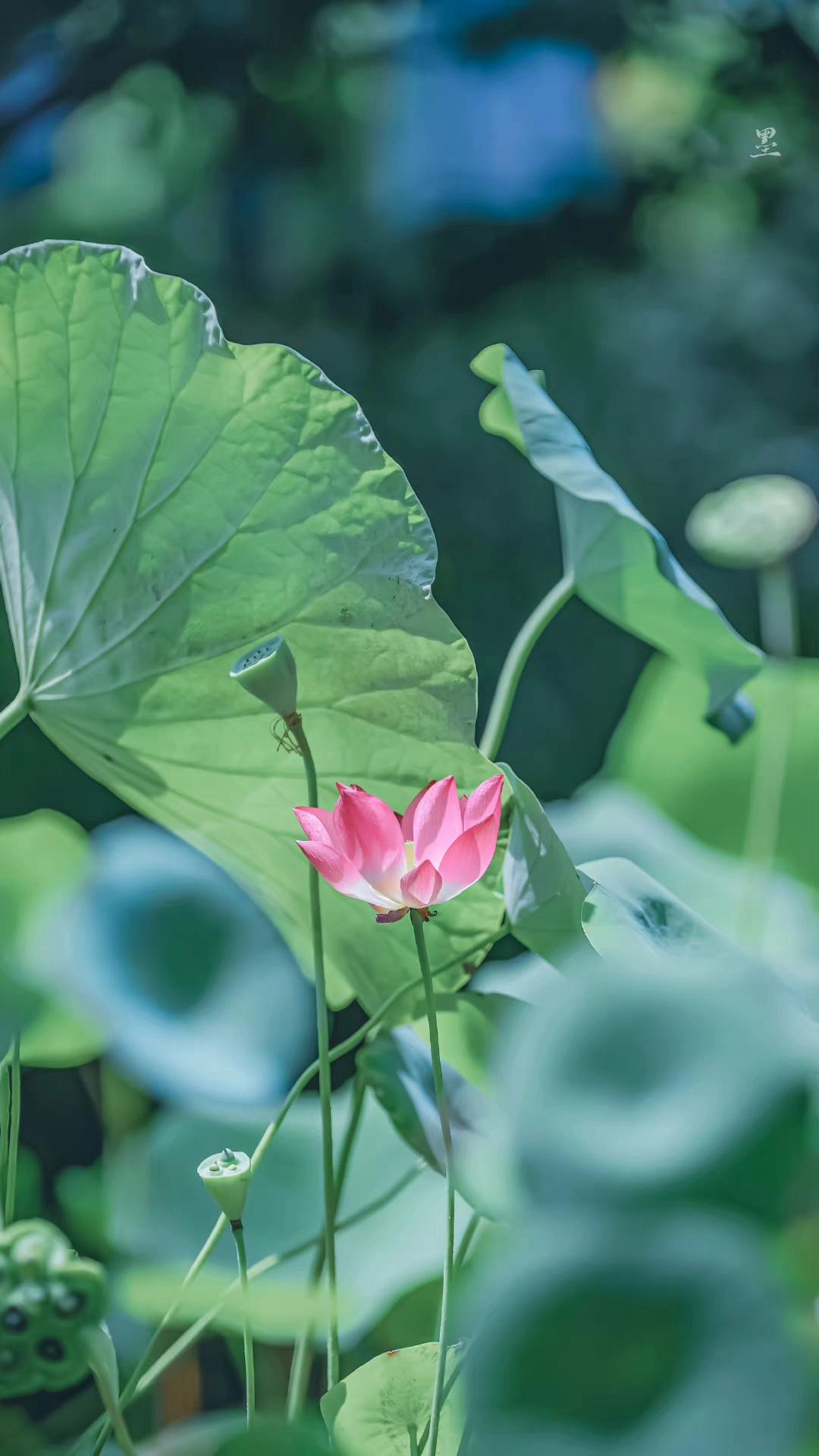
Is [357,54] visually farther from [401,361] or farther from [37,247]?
[37,247]

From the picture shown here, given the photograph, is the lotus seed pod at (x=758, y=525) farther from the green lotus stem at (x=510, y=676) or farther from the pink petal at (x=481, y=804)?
the pink petal at (x=481, y=804)

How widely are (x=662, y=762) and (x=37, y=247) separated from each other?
410mm

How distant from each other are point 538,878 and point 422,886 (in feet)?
0.20

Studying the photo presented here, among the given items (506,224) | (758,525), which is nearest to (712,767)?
(758,525)

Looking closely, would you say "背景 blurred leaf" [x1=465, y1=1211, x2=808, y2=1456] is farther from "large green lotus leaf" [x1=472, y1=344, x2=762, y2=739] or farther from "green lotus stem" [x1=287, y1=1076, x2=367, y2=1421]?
"large green lotus leaf" [x1=472, y1=344, x2=762, y2=739]

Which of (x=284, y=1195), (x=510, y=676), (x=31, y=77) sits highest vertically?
(x=31, y=77)

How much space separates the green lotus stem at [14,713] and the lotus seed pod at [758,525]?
260 mm

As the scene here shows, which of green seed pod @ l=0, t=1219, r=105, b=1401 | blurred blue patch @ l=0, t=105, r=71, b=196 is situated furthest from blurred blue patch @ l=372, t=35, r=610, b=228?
green seed pod @ l=0, t=1219, r=105, b=1401

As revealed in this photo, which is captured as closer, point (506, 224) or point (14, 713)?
point (14, 713)

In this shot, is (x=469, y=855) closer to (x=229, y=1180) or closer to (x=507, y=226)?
(x=229, y=1180)

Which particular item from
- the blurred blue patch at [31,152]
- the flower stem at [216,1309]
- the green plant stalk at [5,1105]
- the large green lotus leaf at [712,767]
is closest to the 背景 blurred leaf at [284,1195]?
the flower stem at [216,1309]

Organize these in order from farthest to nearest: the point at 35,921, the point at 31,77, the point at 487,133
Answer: the point at 487,133 → the point at 31,77 → the point at 35,921

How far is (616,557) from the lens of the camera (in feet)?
1.42

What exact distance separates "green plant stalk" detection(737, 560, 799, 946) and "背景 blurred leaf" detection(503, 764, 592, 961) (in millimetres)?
169
